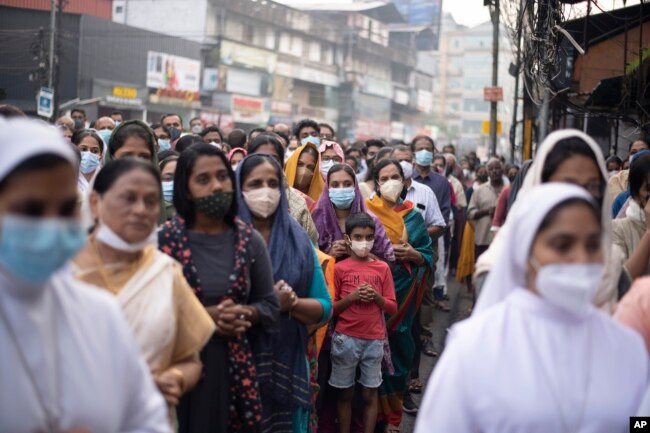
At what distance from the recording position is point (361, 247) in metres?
5.72

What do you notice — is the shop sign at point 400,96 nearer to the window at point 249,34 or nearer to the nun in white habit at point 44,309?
the window at point 249,34

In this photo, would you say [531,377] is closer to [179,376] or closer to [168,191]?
[179,376]

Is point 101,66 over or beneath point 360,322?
over

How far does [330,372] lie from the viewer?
19.0ft

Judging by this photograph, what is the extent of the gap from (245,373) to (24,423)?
1.75 meters

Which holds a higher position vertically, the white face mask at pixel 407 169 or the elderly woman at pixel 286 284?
the white face mask at pixel 407 169

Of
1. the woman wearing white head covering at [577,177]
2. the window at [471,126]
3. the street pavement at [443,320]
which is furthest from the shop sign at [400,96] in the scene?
the woman wearing white head covering at [577,177]

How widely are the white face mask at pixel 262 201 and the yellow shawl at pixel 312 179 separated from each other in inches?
80.9

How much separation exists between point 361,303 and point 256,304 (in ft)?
6.83

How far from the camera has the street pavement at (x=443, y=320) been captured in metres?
6.89

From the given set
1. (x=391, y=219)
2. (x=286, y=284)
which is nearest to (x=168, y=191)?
(x=286, y=284)

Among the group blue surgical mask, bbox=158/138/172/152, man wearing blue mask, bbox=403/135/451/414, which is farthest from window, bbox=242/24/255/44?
blue surgical mask, bbox=158/138/172/152

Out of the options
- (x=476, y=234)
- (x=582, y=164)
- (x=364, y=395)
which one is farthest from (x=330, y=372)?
(x=476, y=234)

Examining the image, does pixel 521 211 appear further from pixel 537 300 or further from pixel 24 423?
pixel 24 423
